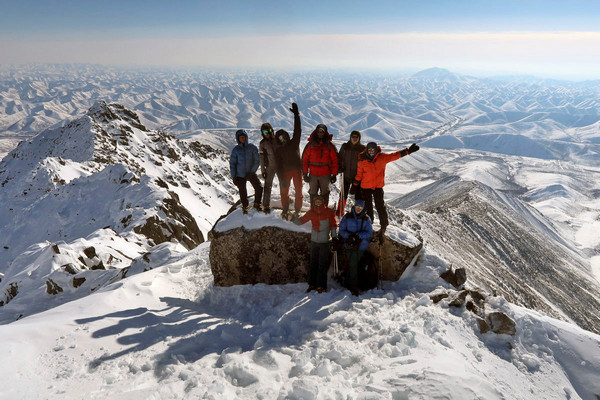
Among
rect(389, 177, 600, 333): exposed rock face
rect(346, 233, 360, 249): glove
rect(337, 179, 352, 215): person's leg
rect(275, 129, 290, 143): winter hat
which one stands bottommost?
rect(389, 177, 600, 333): exposed rock face

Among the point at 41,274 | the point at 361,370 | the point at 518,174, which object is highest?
the point at 361,370

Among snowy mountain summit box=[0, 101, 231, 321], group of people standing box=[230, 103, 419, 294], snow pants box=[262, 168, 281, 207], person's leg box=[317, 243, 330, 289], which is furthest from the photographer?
snowy mountain summit box=[0, 101, 231, 321]

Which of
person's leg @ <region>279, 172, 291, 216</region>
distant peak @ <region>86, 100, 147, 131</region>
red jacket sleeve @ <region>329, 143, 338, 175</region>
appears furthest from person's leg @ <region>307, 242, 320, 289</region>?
distant peak @ <region>86, 100, 147, 131</region>

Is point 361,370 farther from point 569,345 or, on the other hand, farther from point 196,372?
point 569,345

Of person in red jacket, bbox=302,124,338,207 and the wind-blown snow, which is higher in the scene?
person in red jacket, bbox=302,124,338,207

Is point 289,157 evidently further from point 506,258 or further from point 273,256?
point 506,258

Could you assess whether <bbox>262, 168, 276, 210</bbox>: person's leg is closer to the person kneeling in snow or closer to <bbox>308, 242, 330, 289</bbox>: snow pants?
the person kneeling in snow

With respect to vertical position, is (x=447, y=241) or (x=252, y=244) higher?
(x=252, y=244)

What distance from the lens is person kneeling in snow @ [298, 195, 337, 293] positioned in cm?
984

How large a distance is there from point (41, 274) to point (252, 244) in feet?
47.2

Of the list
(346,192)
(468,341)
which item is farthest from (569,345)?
(346,192)

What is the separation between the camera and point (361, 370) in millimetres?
6605

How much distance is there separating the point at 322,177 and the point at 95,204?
33383 millimetres

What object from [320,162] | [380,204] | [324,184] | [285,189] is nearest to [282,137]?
[320,162]
